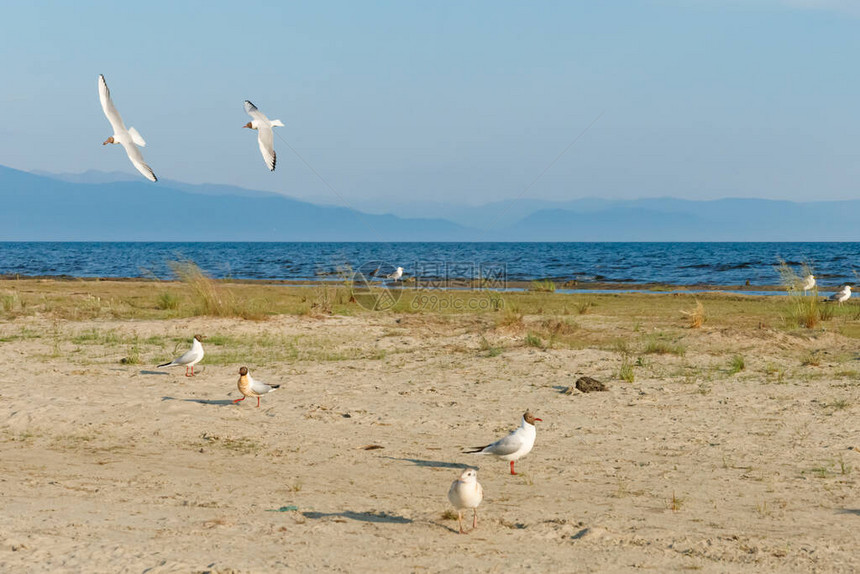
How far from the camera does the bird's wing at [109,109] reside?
11.5 meters

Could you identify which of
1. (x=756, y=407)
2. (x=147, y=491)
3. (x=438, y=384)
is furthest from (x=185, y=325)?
(x=756, y=407)

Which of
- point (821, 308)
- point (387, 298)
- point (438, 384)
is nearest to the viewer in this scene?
point (438, 384)

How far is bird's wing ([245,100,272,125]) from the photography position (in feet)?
44.8

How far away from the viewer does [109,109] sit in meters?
11.6

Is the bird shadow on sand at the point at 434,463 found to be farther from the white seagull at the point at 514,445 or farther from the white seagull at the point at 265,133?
the white seagull at the point at 265,133

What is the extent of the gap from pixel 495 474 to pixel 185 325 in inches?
382

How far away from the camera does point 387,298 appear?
20.9m

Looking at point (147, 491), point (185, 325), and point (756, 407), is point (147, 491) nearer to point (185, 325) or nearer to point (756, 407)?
point (756, 407)

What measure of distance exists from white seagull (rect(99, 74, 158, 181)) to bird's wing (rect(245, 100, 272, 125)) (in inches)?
93.3

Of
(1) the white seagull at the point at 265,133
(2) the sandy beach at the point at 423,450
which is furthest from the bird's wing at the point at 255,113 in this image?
(2) the sandy beach at the point at 423,450

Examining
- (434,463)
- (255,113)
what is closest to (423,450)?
(434,463)

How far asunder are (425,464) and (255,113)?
8631 mm

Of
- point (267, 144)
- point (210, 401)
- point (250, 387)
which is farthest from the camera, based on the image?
point (267, 144)

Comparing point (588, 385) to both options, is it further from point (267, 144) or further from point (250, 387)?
point (267, 144)
